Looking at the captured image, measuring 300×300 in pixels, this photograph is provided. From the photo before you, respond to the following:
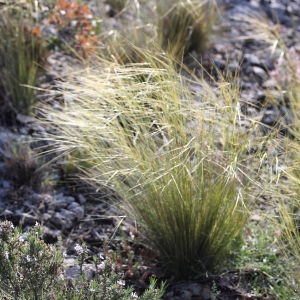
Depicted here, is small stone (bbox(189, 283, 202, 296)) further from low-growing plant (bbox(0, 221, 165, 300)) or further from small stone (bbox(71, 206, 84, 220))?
small stone (bbox(71, 206, 84, 220))

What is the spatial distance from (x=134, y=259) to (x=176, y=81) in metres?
0.88

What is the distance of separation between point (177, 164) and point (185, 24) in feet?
8.65

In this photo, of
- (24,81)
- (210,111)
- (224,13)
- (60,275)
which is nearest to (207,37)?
(224,13)

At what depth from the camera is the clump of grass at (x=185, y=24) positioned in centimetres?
470

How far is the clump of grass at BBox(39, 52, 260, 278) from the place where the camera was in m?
2.50

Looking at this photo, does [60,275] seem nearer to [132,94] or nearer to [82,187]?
[132,94]

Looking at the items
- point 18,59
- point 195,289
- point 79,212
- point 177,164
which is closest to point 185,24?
point 18,59

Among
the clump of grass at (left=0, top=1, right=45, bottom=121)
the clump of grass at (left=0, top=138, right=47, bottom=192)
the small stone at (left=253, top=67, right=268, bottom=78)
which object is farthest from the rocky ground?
the small stone at (left=253, top=67, right=268, bottom=78)

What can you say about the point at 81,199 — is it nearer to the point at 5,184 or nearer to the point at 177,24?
the point at 5,184

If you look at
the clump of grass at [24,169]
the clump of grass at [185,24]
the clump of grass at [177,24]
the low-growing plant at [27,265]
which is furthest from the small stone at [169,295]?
the clump of grass at [185,24]

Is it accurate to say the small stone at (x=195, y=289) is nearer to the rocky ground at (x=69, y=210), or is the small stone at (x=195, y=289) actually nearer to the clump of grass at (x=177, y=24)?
the rocky ground at (x=69, y=210)

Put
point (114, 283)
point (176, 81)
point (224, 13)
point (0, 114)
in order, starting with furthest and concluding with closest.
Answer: point (224, 13) → point (0, 114) → point (176, 81) → point (114, 283)

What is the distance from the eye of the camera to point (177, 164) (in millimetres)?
2492

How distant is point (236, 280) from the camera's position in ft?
9.02
